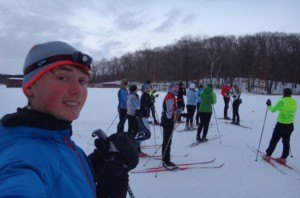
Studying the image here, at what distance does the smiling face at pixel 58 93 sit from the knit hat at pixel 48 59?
0.08ft

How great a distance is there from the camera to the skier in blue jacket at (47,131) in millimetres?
889

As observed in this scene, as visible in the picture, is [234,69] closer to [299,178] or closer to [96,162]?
[299,178]

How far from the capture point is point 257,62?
5712 cm

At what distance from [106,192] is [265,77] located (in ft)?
190

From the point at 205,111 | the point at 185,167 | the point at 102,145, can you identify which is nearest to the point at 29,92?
the point at 102,145

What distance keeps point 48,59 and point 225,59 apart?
213ft

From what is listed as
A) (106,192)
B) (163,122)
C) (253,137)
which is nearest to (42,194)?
(106,192)

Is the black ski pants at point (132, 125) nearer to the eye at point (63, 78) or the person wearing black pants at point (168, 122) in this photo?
the person wearing black pants at point (168, 122)

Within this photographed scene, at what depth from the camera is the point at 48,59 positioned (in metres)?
1.25

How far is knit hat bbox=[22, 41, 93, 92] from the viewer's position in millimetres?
1229

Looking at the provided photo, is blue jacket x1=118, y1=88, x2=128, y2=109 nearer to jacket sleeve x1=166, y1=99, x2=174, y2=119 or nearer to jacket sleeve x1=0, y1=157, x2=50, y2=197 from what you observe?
jacket sleeve x1=166, y1=99, x2=174, y2=119

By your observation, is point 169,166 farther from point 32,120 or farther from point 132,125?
point 32,120

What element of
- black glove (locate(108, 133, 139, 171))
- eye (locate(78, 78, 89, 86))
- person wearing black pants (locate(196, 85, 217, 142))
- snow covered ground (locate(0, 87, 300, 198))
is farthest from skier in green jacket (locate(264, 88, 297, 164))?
eye (locate(78, 78, 89, 86))

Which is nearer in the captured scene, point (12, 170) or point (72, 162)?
point (12, 170)
